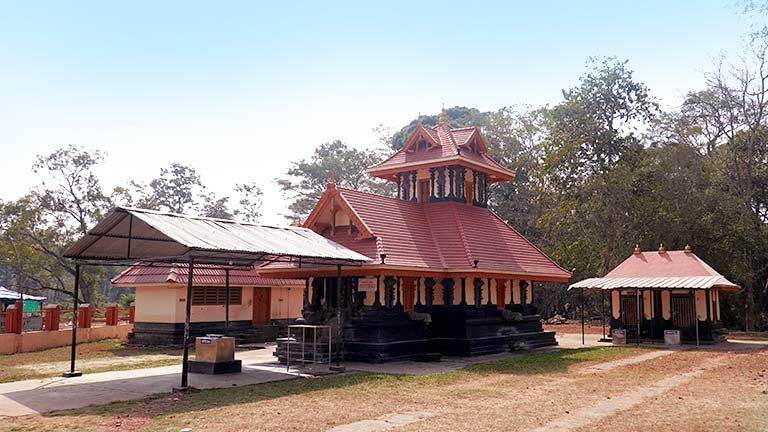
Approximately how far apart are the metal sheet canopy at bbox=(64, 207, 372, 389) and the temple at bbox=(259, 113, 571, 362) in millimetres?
1901

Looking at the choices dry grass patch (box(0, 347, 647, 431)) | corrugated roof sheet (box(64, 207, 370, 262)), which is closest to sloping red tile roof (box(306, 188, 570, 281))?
corrugated roof sheet (box(64, 207, 370, 262))

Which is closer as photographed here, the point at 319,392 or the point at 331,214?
the point at 319,392

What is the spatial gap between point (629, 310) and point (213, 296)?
53.8 ft

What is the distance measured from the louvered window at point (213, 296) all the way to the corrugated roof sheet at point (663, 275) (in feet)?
44.5

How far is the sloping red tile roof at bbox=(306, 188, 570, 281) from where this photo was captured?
1811cm

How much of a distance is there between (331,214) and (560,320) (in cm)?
2335

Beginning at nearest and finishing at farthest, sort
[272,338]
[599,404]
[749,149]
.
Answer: [599,404] → [272,338] → [749,149]

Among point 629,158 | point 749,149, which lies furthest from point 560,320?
point 749,149

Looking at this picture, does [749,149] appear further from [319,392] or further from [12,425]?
[12,425]

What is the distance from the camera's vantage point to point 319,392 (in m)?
11.9

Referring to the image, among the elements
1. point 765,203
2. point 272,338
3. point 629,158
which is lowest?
point 272,338

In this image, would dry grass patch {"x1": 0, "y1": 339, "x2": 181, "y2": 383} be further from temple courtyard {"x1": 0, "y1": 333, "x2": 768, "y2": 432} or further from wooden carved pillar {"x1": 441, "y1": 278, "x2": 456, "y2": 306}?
wooden carved pillar {"x1": 441, "y1": 278, "x2": 456, "y2": 306}

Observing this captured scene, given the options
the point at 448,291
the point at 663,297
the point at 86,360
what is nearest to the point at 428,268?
the point at 448,291

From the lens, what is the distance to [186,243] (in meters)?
11.8
